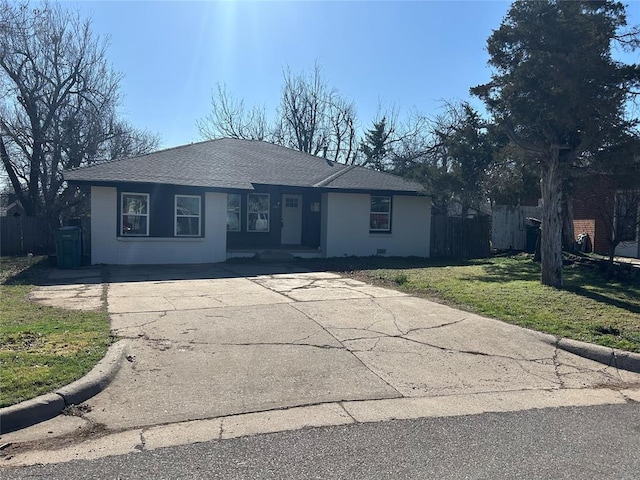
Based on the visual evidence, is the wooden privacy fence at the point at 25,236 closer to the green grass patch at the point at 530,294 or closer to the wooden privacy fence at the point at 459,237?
the green grass patch at the point at 530,294

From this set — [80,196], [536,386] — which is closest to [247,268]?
[536,386]

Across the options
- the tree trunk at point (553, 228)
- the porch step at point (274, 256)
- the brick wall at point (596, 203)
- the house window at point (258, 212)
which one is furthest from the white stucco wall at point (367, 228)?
the tree trunk at point (553, 228)

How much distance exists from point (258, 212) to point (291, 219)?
1.69 meters

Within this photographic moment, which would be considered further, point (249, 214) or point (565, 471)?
point (249, 214)

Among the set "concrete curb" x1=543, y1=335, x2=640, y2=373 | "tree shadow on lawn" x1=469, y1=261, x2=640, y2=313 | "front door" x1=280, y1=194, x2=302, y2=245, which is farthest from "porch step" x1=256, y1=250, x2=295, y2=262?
"concrete curb" x1=543, y1=335, x2=640, y2=373

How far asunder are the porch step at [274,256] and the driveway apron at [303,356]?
7.22m

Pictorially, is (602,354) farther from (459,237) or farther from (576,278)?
(459,237)

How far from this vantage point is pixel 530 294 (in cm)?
1035

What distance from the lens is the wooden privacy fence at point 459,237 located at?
20.9m

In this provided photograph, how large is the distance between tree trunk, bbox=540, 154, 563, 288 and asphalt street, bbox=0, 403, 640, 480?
7202 millimetres

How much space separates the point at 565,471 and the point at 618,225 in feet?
34.4

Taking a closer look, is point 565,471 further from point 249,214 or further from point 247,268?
point 249,214

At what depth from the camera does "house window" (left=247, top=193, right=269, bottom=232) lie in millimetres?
19438

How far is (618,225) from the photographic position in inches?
487
